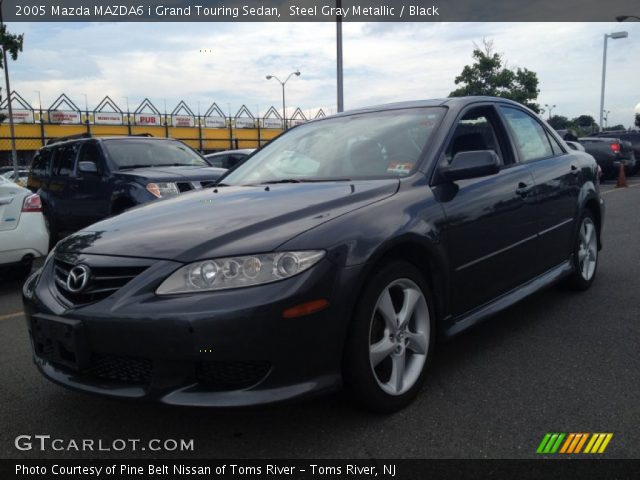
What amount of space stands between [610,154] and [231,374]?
1773 cm

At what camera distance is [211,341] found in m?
2.28

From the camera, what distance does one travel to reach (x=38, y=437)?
2.70 metres

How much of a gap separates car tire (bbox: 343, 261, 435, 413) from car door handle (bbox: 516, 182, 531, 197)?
4.09 ft

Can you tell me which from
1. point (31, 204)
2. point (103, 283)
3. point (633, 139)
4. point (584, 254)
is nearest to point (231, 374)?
point (103, 283)

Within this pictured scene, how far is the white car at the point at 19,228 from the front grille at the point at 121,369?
3.87 m

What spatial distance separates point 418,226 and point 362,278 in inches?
A: 21.3

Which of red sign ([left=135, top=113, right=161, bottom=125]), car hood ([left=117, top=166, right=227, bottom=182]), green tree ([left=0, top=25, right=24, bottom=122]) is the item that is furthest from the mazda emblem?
red sign ([left=135, top=113, right=161, bottom=125])

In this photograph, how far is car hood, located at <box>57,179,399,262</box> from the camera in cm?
250

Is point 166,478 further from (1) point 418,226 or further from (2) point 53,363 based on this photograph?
(1) point 418,226

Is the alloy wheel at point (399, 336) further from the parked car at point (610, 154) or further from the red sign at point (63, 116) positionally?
the red sign at point (63, 116)

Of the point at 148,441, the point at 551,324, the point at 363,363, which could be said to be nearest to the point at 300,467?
the point at 363,363

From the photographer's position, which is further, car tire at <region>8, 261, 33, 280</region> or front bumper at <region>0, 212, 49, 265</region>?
car tire at <region>8, 261, 33, 280</region>

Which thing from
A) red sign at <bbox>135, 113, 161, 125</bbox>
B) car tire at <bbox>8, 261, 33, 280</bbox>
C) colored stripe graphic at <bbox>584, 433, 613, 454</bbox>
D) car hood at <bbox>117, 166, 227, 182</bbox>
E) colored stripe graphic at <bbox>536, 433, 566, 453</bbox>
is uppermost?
red sign at <bbox>135, 113, 161, 125</bbox>

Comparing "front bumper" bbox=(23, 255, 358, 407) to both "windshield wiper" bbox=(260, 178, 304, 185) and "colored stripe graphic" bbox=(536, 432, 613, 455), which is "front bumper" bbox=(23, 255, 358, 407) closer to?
"colored stripe graphic" bbox=(536, 432, 613, 455)
